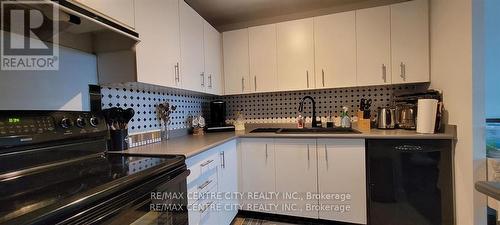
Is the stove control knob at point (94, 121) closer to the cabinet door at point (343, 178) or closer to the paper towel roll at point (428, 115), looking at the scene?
the cabinet door at point (343, 178)

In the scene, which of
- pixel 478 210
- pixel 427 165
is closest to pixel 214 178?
pixel 427 165

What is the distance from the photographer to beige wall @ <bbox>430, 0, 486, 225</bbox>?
1324mm

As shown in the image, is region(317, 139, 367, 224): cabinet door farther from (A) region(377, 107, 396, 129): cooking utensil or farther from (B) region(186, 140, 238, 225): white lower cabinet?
(B) region(186, 140, 238, 225): white lower cabinet

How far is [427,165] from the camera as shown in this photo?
162 cm

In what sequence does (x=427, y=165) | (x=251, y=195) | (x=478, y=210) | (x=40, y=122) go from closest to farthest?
(x=40, y=122) < (x=478, y=210) < (x=427, y=165) < (x=251, y=195)

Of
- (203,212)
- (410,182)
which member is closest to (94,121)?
(203,212)

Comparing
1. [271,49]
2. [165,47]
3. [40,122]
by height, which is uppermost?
[271,49]

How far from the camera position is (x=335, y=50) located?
2.11m

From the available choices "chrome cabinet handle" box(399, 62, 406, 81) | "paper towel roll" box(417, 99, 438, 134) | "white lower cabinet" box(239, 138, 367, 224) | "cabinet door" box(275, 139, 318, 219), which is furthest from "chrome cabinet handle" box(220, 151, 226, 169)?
"chrome cabinet handle" box(399, 62, 406, 81)

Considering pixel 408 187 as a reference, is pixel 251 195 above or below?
below

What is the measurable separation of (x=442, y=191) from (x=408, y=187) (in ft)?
0.71

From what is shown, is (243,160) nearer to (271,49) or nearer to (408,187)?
(271,49)

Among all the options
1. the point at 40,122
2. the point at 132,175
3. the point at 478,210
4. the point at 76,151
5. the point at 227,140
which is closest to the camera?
the point at 132,175

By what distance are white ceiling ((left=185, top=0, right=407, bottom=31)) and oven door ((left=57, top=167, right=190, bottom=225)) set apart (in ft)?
5.85
